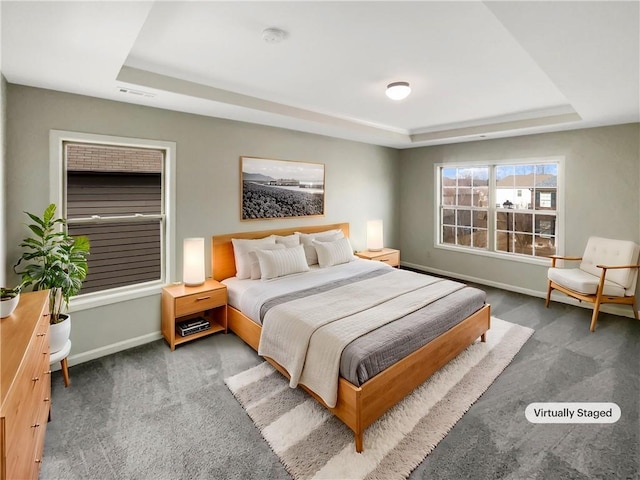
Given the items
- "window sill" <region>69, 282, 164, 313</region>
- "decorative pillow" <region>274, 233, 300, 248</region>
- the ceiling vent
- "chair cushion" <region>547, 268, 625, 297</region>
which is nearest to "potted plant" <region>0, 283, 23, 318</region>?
"window sill" <region>69, 282, 164, 313</region>

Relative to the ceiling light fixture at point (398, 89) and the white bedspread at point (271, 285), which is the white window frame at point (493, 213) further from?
the ceiling light fixture at point (398, 89)

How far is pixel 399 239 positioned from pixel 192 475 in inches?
219

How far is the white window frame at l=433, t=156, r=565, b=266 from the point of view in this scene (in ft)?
14.9

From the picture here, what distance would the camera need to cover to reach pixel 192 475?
183 cm

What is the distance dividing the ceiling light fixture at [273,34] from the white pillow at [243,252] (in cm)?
230

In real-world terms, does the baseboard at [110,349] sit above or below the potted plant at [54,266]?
below

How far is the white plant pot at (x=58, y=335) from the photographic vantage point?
2.46 meters

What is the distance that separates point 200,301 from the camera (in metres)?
3.37

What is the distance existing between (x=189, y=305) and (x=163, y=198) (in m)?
1.20

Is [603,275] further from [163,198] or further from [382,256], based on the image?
[163,198]

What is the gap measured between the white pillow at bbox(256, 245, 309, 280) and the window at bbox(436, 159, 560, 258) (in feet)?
10.7

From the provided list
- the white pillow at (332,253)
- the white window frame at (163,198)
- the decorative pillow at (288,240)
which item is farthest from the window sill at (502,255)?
the white window frame at (163,198)

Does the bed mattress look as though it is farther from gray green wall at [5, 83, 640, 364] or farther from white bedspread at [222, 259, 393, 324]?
gray green wall at [5, 83, 640, 364]

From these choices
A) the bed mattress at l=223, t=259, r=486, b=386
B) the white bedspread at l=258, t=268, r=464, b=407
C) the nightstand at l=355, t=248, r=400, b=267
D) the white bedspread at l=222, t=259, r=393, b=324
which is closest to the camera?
the bed mattress at l=223, t=259, r=486, b=386
